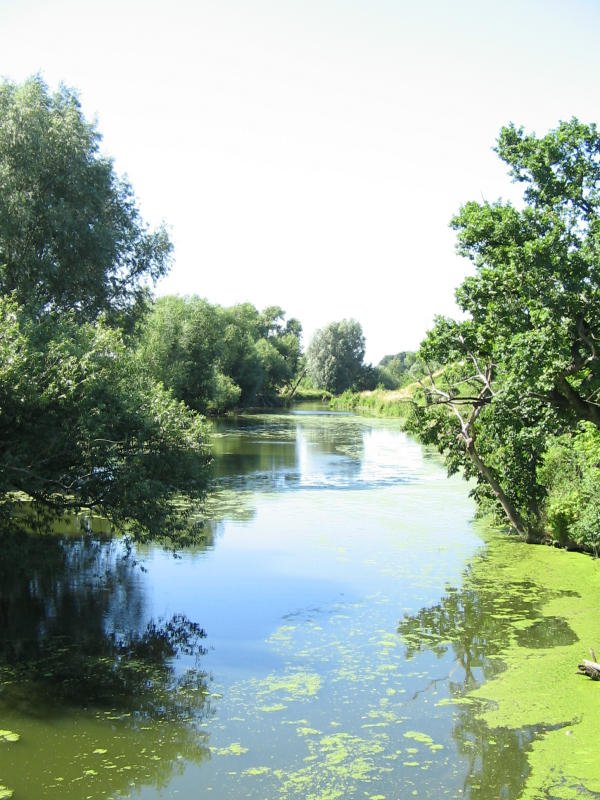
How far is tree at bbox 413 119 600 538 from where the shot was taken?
1222 centimetres

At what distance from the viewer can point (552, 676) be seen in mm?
10484

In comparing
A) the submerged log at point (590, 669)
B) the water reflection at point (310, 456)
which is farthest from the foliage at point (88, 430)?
the submerged log at point (590, 669)

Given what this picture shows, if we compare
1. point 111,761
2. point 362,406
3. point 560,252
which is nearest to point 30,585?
point 111,761

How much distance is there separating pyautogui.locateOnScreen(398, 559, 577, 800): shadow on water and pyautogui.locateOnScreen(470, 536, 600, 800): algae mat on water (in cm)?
6

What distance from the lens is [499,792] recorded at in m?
7.63

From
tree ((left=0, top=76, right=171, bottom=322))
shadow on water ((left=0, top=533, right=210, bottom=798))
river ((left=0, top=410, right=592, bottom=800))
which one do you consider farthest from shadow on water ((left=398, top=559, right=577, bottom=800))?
tree ((left=0, top=76, right=171, bottom=322))

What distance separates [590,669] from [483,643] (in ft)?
6.68

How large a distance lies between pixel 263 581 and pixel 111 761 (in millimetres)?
7691

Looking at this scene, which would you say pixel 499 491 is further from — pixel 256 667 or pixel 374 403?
pixel 374 403

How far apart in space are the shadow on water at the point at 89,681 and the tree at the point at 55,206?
763cm

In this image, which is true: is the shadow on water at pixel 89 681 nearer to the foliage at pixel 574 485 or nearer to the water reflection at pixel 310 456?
the water reflection at pixel 310 456

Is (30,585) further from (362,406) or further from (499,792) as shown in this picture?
(362,406)

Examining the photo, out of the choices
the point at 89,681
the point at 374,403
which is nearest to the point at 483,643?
the point at 89,681

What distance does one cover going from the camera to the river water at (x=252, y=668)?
7.96 meters
